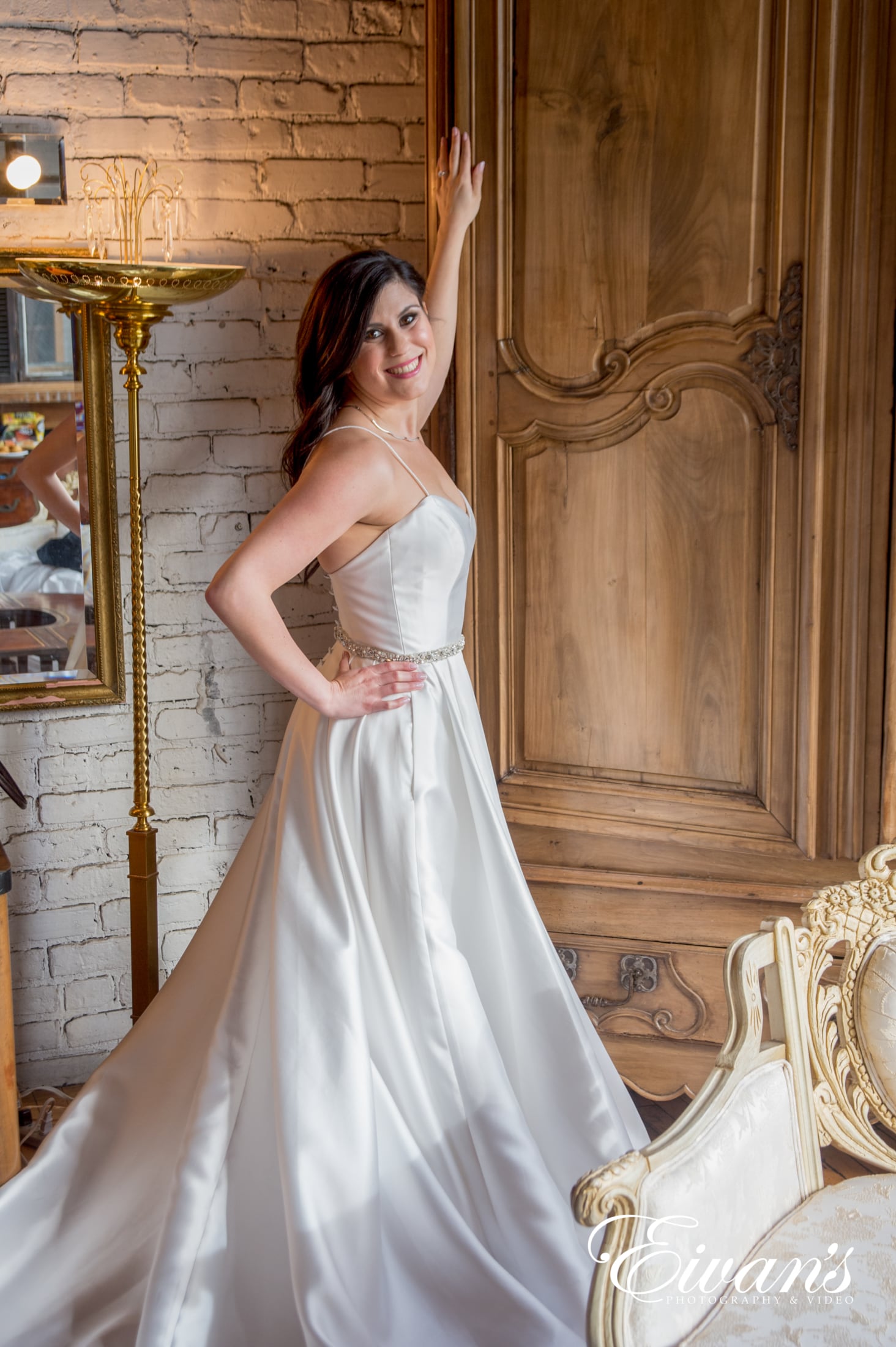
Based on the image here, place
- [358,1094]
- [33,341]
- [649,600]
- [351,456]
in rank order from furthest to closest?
[33,341] < [649,600] < [351,456] < [358,1094]

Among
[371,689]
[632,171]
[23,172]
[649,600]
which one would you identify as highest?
[23,172]

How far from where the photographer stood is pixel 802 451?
79.8 inches

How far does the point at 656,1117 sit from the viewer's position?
2.52 metres

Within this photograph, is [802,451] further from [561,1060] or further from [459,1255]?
[459,1255]

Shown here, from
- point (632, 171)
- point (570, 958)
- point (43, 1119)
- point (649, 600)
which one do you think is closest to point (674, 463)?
point (649, 600)

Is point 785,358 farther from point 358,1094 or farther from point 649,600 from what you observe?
point 358,1094

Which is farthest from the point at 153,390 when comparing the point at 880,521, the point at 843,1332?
the point at 843,1332

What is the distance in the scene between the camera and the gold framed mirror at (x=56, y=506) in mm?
2482

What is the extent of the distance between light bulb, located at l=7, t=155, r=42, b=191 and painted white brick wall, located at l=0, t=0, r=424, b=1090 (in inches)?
2.3

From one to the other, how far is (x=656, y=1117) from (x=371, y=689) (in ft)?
4.20

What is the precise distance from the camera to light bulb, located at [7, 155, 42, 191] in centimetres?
Result: 245

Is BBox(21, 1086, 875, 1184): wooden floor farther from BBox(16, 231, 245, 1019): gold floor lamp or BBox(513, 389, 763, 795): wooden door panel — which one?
BBox(513, 389, 763, 795): wooden door panel

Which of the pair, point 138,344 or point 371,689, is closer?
point 371,689

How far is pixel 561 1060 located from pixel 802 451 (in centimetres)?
117
